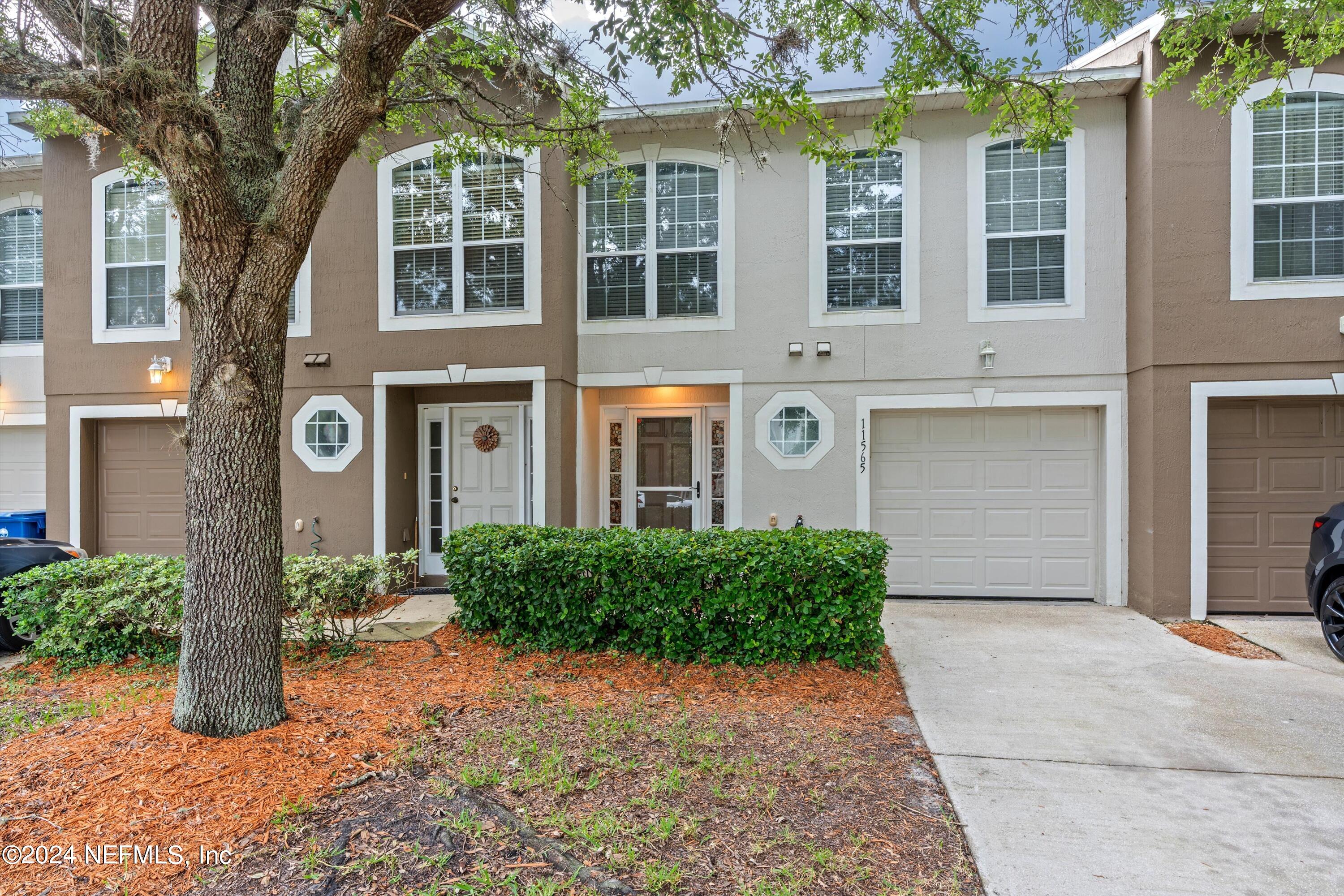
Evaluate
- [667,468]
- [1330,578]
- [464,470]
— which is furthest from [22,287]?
[1330,578]

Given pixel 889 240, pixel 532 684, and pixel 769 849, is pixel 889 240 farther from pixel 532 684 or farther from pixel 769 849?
pixel 769 849

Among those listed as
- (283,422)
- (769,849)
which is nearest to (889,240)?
(769,849)

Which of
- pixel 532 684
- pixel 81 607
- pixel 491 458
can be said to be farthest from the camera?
pixel 491 458

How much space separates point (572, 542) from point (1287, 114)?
7.55m

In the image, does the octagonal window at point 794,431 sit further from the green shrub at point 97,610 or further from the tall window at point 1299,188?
the green shrub at point 97,610

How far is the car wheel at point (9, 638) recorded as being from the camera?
500cm

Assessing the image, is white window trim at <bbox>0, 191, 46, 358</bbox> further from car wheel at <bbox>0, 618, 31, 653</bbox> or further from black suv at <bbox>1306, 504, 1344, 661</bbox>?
black suv at <bbox>1306, 504, 1344, 661</bbox>

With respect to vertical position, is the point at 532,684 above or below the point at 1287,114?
below

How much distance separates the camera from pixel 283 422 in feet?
23.3

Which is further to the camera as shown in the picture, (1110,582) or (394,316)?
(394,316)

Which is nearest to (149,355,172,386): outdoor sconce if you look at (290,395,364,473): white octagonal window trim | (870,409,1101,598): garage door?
(290,395,364,473): white octagonal window trim

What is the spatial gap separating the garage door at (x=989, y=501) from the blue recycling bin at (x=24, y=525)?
10.1m

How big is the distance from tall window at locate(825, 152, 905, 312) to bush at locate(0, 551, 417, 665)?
5374 mm

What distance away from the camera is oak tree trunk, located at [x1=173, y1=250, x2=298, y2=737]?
10.2 feet
